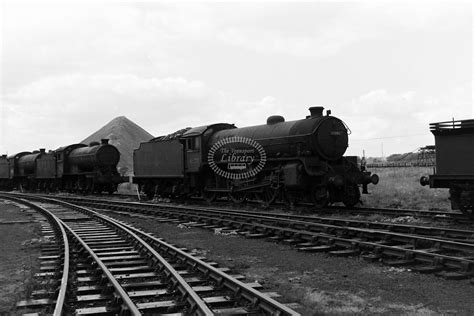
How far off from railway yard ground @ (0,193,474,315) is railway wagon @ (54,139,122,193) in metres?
20.3

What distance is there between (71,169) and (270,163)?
21622mm

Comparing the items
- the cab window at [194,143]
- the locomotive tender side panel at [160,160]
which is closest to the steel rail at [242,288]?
the cab window at [194,143]

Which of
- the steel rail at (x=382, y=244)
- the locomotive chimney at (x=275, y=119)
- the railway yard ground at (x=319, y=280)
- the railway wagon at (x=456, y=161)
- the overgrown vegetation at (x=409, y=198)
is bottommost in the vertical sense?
the railway yard ground at (x=319, y=280)

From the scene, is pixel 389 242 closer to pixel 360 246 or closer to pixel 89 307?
pixel 360 246

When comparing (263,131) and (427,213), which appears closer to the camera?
(427,213)

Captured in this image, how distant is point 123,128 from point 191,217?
3988 inches

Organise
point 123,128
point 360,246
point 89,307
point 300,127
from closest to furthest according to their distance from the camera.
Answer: point 89,307
point 360,246
point 300,127
point 123,128

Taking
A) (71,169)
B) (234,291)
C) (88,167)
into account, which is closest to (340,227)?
(234,291)

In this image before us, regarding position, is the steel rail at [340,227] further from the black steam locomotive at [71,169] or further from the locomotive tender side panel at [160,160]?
the black steam locomotive at [71,169]

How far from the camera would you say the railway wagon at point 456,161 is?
1172cm

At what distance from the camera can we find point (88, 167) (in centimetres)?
3219

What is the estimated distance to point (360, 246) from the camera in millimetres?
8711

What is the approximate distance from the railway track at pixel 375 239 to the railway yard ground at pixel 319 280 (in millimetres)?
299

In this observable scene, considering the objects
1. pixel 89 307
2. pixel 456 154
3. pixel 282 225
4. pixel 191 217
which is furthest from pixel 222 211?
pixel 89 307
